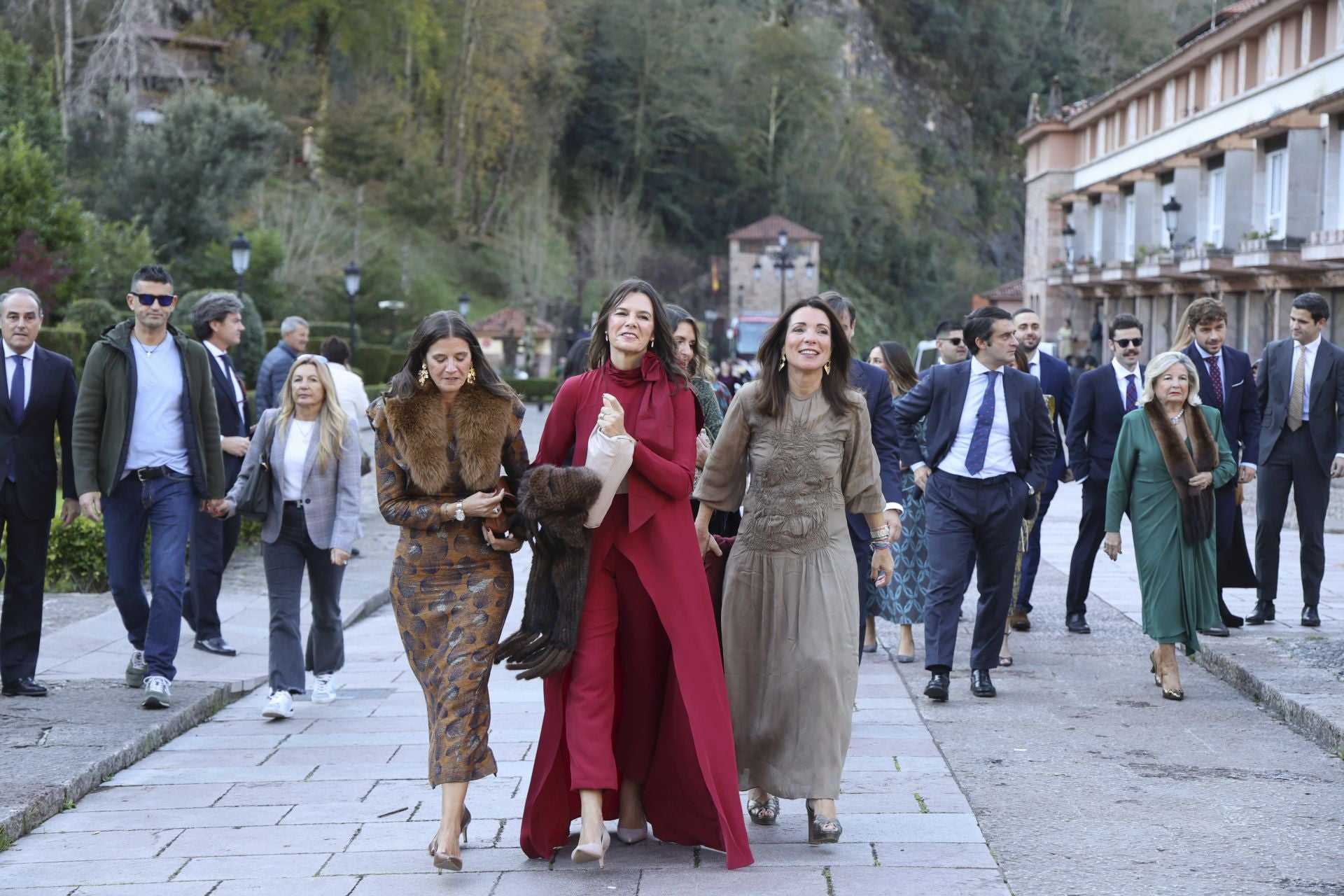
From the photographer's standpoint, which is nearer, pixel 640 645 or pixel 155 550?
pixel 640 645

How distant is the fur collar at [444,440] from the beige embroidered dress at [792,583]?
0.78 metres

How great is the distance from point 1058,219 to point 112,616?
1663 inches

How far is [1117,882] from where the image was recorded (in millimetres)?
4531

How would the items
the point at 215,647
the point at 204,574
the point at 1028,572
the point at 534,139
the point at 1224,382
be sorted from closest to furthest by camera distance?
the point at 204,574 → the point at 215,647 → the point at 1224,382 → the point at 1028,572 → the point at 534,139

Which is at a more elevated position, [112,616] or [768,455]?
[768,455]

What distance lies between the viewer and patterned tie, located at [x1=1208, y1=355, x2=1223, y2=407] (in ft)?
29.7

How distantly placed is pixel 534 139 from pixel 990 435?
63252 millimetres

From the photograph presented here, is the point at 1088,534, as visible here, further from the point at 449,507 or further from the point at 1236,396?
the point at 449,507

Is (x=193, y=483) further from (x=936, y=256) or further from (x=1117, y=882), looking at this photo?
(x=936, y=256)

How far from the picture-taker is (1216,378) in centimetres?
905

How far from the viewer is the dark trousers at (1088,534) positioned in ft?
30.0

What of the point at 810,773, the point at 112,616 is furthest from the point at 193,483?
the point at 810,773

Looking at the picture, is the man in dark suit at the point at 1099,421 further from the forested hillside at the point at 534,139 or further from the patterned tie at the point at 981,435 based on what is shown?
the forested hillside at the point at 534,139

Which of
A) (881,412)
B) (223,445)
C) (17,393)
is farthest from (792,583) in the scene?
(223,445)
